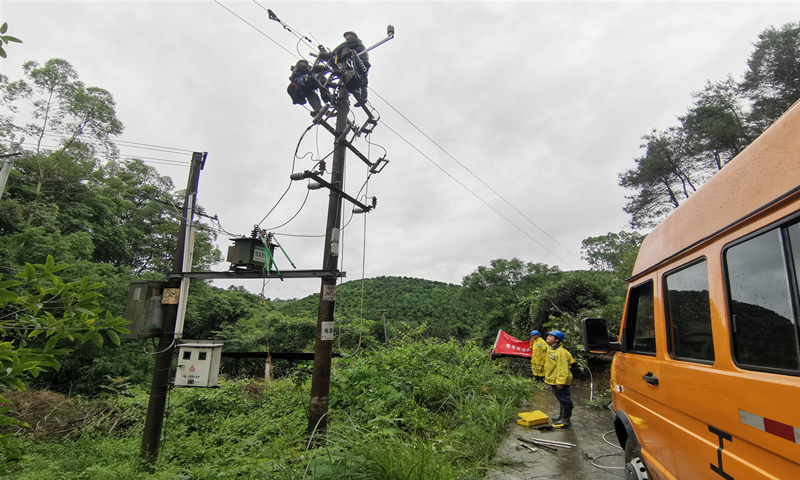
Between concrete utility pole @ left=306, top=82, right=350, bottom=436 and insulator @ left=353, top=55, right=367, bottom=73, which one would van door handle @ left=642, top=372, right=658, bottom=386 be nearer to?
concrete utility pole @ left=306, top=82, right=350, bottom=436

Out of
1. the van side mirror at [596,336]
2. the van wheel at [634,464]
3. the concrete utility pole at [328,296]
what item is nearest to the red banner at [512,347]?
the concrete utility pole at [328,296]

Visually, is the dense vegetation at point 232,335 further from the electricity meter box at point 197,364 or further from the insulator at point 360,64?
the insulator at point 360,64

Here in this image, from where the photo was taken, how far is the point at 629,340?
3182 millimetres

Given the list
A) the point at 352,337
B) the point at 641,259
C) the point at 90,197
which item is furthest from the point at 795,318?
the point at 90,197

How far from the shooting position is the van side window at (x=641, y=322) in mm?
2723

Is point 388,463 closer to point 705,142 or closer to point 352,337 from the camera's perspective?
point 352,337

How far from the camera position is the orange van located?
136 centimetres

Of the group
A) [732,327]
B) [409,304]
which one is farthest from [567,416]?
[409,304]

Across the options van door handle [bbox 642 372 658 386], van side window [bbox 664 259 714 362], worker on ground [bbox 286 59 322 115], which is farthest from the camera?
worker on ground [bbox 286 59 322 115]

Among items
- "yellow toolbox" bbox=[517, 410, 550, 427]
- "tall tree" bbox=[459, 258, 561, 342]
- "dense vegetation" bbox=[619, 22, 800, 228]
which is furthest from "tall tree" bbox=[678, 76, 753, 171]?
"yellow toolbox" bbox=[517, 410, 550, 427]

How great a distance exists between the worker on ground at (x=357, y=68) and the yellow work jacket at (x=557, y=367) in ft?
19.6

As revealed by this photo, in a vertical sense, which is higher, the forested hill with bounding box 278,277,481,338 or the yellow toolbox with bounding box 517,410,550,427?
the forested hill with bounding box 278,277,481,338

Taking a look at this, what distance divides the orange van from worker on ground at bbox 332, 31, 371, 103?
5668 mm

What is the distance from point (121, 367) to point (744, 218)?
20.3 metres
